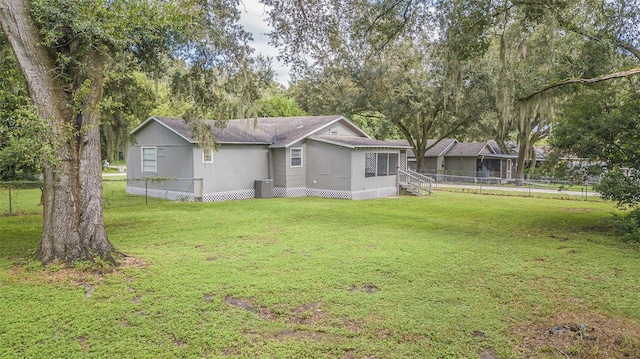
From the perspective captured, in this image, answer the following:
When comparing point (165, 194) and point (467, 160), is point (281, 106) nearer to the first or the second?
point (467, 160)

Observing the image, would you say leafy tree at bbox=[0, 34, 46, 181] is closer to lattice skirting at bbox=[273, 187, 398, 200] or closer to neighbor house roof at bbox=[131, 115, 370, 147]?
neighbor house roof at bbox=[131, 115, 370, 147]

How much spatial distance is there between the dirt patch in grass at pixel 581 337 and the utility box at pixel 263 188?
13.7 metres

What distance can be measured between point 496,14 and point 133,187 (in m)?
16.0

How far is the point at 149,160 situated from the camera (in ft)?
57.2

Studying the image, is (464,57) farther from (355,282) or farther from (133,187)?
(133,187)

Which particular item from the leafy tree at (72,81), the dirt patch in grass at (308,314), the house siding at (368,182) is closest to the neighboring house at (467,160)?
the house siding at (368,182)

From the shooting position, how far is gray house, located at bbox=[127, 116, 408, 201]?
52.6ft

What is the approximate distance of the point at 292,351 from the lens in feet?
12.8

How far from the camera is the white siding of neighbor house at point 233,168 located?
1594cm

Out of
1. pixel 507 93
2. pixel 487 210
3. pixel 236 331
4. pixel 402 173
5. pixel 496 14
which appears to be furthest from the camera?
pixel 402 173

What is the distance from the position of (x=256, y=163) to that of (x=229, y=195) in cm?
188

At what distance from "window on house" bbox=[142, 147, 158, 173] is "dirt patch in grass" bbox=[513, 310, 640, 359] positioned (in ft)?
51.9

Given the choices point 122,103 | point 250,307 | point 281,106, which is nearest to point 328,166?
point 122,103

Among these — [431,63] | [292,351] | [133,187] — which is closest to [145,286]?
[292,351]
